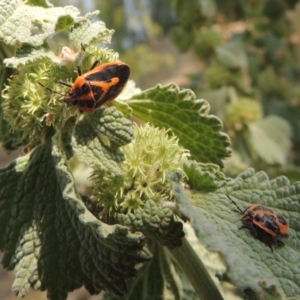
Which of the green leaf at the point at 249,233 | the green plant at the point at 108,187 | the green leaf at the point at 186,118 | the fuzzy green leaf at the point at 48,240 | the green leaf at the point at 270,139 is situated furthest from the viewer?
the green leaf at the point at 270,139

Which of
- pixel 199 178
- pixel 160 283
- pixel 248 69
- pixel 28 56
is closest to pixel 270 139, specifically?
pixel 248 69

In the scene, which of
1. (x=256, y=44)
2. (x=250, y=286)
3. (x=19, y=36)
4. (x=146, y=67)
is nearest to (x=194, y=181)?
(x=250, y=286)

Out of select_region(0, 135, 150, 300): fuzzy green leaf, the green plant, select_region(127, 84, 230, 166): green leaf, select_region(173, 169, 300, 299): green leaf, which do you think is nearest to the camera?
select_region(173, 169, 300, 299): green leaf

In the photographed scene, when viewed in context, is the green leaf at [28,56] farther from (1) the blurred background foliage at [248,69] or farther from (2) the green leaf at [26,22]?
(1) the blurred background foliage at [248,69]

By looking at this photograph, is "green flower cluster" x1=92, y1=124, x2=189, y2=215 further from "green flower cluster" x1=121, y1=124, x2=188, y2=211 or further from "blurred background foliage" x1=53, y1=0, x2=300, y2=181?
"blurred background foliage" x1=53, y1=0, x2=300, y2=181

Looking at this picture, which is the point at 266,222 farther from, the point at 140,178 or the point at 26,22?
the point at 26,22

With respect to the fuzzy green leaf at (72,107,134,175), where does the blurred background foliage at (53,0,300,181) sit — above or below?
above

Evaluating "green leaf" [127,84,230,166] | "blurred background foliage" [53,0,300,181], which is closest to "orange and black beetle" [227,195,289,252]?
"green leaf" [127,84,230,166]

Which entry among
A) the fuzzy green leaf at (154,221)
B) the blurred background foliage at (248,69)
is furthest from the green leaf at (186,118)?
the blurred background foliage at (248,69)
